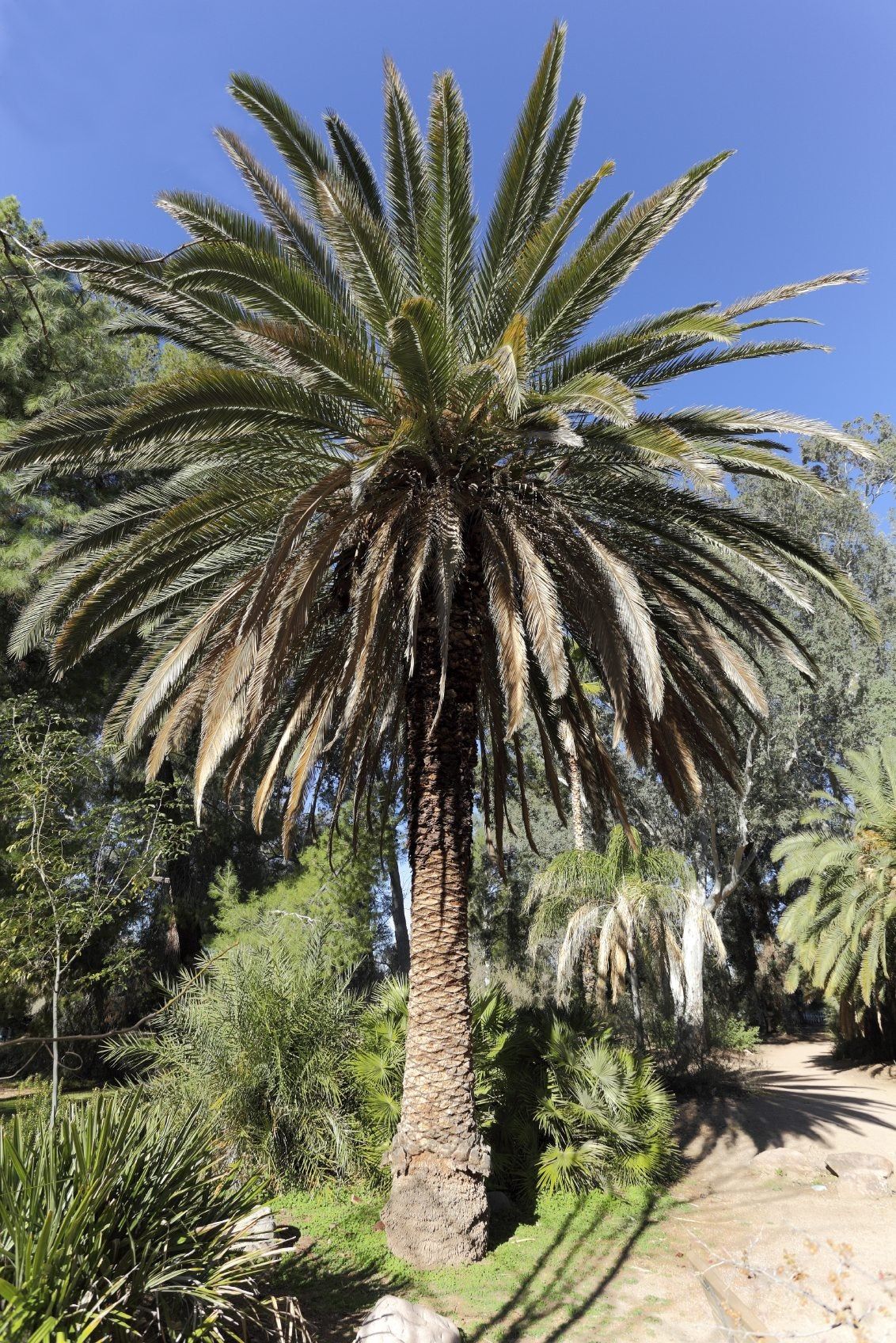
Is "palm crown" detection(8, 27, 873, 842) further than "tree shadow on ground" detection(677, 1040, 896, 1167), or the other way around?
"tree shadow on ground" detection(677, 1040, 896, 1167)

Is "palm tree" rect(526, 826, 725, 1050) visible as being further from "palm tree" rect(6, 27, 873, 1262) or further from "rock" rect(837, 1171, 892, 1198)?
"palm tree" rect(6, 27, 873, 1262)

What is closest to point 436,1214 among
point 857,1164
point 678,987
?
point 857,1164

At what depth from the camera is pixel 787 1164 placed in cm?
1007

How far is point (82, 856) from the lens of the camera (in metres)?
10.0

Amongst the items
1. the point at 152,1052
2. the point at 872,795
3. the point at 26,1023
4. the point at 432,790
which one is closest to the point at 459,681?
the point at 432,790

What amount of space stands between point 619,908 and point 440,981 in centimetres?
819

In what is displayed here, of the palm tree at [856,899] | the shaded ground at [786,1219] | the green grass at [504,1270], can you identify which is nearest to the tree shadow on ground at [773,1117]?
the shaded ground at [786,1219]

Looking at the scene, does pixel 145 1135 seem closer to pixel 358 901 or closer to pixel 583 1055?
pixel 583 1055

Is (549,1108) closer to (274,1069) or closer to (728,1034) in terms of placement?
(274,1069)

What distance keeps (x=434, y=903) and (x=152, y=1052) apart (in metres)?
5.16

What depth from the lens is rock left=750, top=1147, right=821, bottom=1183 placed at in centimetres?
980

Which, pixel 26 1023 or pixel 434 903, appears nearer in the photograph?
pixel 434 903

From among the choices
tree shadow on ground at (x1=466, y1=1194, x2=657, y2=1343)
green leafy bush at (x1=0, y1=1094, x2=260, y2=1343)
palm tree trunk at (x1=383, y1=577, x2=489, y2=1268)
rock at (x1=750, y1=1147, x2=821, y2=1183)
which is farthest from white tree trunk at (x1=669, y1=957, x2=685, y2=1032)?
green leafy bush at (x1=0, y1=1094, x2=260, y2=1343)

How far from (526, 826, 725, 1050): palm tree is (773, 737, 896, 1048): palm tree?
4124mm
